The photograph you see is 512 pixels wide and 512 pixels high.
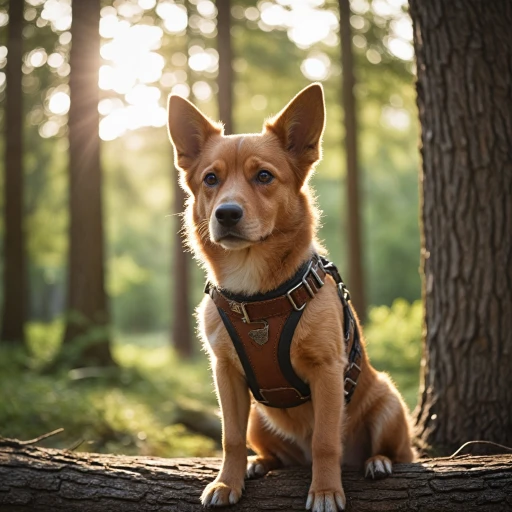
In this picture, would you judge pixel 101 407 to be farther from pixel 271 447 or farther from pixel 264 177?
pixel 264 177

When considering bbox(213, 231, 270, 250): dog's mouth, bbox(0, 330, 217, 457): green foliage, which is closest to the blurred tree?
bbox(0, 330, 217, 457): green foliage

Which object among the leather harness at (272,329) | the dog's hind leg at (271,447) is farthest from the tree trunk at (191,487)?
the leather harness at (272,329)

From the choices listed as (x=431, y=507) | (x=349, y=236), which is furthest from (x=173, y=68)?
(x=431, y=507)

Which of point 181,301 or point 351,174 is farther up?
point 351,174

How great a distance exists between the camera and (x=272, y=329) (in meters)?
3.43

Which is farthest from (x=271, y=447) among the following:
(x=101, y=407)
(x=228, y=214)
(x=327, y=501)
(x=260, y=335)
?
(x=101, y=407)

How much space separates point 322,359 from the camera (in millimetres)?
3459

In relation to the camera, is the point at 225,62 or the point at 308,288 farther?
the point at 225,62

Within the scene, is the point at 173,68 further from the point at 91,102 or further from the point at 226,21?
the point at 91,102

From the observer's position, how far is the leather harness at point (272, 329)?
3.42 m

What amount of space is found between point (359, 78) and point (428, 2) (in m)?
9.90

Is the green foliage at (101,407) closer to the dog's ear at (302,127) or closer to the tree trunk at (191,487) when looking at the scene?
the tree trunk at (191,487)

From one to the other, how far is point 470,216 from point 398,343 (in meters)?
6.32

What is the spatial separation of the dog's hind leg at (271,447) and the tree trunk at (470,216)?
1.18 metres
